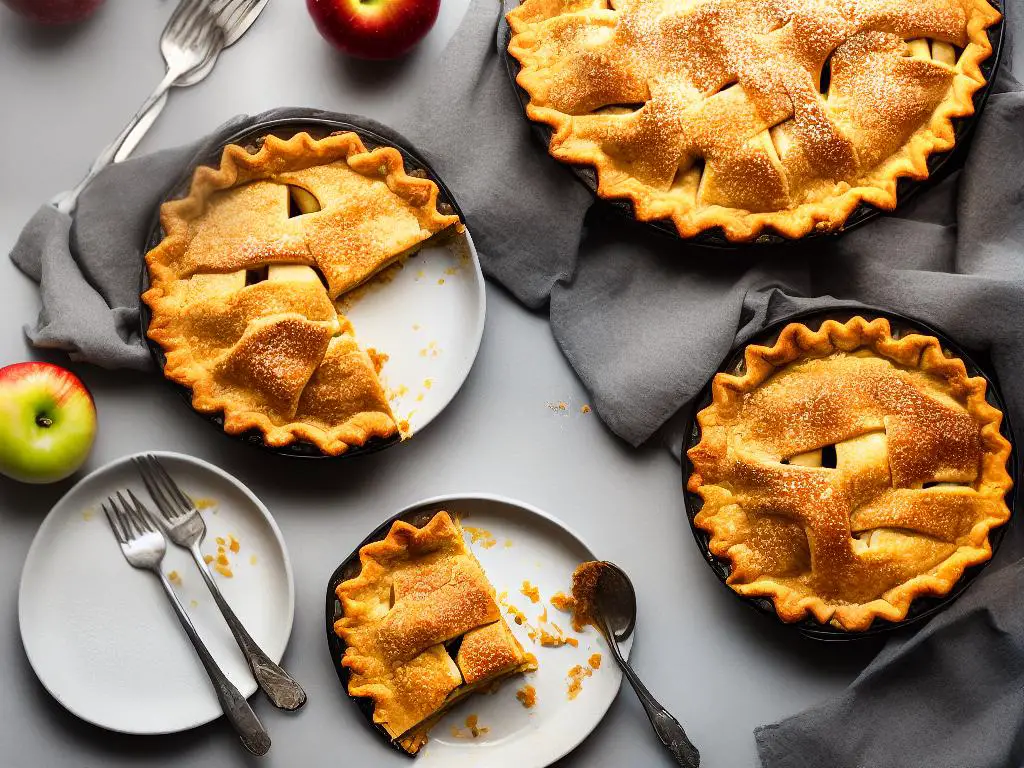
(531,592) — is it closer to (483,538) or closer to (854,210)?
(483,538)

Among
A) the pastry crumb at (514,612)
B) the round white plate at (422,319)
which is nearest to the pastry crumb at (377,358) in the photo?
the round white plate at (422,319)

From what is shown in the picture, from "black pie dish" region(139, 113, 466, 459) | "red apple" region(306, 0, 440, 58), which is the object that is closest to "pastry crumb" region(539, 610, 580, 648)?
"black pie dish" region(139, 113, 466, 459)

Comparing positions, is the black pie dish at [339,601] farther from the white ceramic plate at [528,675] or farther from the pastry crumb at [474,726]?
the pastry crumb at [474,726]

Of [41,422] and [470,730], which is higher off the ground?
[41,422]

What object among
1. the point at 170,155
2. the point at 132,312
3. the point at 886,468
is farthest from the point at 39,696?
the point at 886,468

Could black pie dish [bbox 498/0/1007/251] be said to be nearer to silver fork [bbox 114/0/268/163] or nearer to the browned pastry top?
the browned pastry top

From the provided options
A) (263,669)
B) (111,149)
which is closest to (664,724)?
(263,669)

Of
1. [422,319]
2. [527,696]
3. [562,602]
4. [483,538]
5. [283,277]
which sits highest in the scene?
[283,277]
